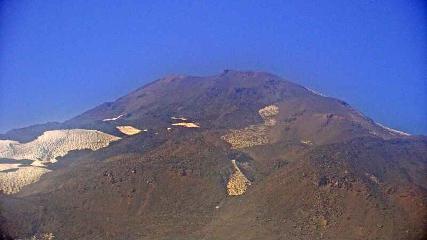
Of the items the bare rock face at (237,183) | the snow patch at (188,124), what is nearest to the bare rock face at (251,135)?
the snow patch at (188,124)

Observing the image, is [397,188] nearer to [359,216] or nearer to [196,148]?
[359,216]

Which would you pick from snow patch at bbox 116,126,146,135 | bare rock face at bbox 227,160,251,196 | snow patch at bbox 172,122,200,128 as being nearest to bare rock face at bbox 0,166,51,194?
snow patch at bbox 116,126,146,135

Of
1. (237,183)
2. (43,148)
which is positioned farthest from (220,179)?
(43,148)

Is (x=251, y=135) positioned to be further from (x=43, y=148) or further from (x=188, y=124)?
(x=43, y=148)

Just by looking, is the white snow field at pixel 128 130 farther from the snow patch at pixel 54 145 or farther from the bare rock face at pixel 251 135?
the bare rock face at pixel 251 135

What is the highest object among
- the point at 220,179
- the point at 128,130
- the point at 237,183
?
the point at 128,130

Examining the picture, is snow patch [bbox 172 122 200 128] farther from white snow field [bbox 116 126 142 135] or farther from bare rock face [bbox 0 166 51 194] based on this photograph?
bare rock face [bbox 0 166 51 194]
